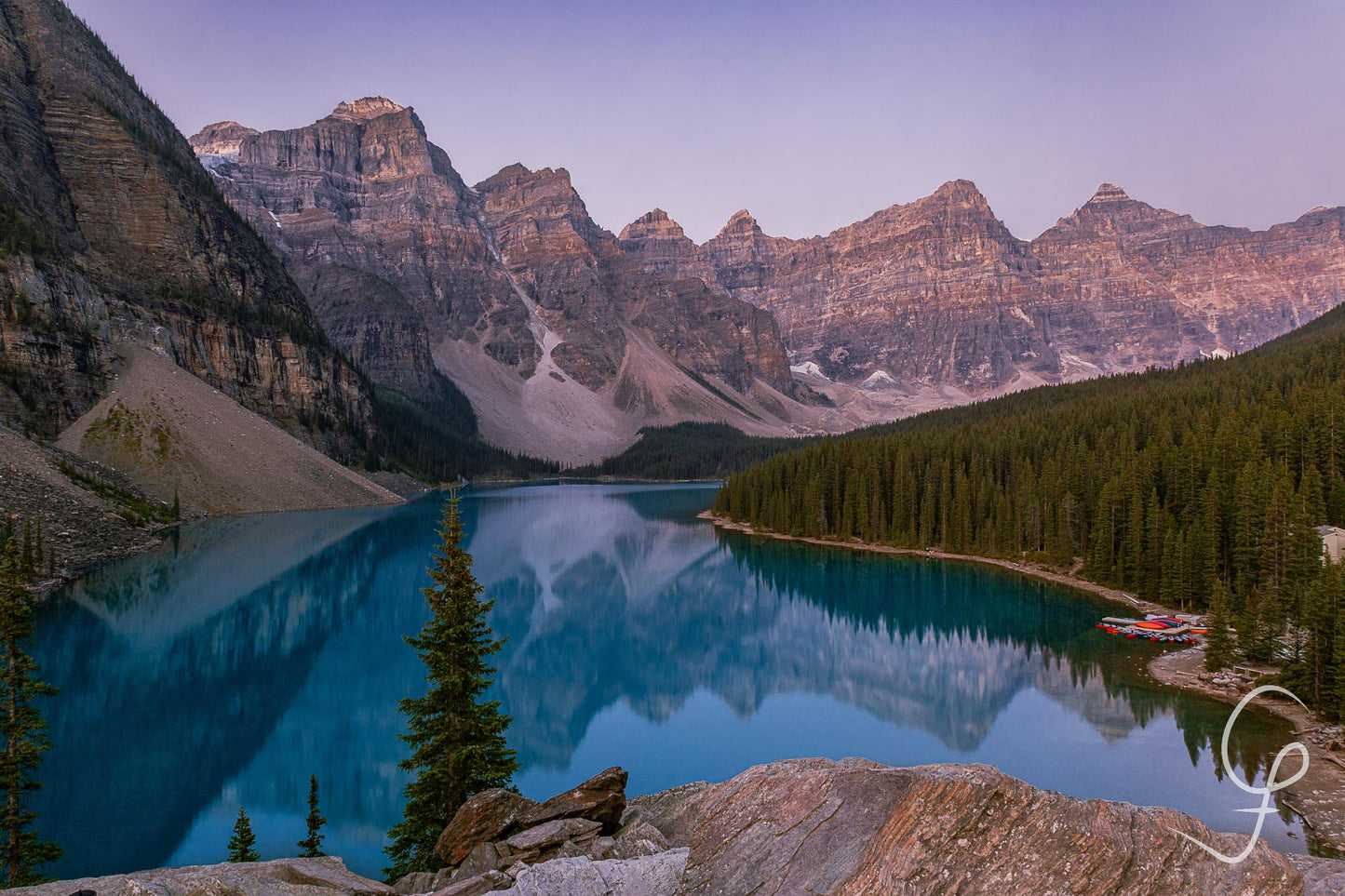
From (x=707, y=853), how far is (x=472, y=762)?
6.87 metres

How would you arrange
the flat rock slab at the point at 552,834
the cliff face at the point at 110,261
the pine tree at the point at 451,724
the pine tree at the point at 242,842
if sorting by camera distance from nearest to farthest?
the flat rock slab at the point at 552,834, the pine tree at the point at 242,842, the pine tree at the point at 451,724, the cliff face at the point at 110,261

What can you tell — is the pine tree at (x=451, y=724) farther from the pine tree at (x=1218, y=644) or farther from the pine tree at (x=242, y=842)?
the pine tree at (x=1218, y=644)

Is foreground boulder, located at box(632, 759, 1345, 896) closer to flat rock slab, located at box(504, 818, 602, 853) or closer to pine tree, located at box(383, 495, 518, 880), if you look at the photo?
flat rock slab, located at box(504, 818, 602, 853)

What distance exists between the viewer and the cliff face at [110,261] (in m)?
74.7

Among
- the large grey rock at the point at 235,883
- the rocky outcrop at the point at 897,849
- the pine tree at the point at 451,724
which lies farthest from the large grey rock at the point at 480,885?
the pine tree at the point at 451,724

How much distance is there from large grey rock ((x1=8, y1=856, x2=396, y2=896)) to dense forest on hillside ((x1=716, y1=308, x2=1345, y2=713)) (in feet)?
88.7

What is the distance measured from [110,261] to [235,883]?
10976 cm

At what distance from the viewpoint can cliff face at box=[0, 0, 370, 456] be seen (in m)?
74.7

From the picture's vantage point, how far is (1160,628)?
3534 cm

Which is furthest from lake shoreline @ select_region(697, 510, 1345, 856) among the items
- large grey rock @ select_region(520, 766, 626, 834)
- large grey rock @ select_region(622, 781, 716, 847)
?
large grey rock @ select_region(520, 766, 626, 834)

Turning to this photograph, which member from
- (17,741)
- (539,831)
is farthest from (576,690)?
(539,831)

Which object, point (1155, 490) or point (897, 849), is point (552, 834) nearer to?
point (897, 849)

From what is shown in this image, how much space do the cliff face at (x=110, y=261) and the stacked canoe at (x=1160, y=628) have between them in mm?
85593

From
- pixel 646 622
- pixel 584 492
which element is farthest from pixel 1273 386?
pixel 584 492
